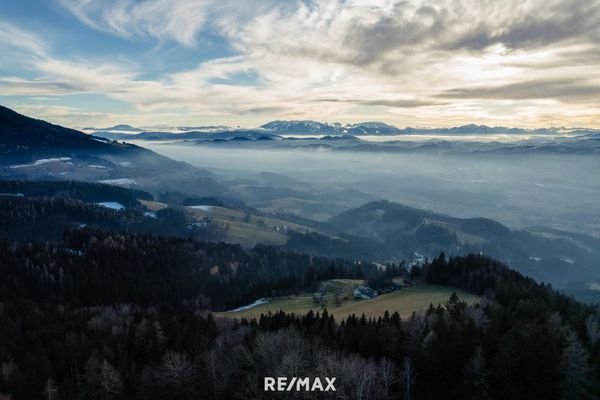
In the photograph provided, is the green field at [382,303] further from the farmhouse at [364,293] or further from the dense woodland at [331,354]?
the dense woodland at [331,354]

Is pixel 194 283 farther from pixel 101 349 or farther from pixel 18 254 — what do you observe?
pixel 101 349

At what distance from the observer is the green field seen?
103875 millimetres

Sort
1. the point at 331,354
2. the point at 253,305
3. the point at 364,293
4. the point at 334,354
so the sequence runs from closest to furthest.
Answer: the point at 334,354 < the point at 331,354 < the point at 364,293 < the point at 253,305

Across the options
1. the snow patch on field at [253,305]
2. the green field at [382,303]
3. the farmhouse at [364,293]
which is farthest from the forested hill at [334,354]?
the snow patch on field at [253,305]

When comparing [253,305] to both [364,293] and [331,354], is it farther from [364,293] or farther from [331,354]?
[331,354]

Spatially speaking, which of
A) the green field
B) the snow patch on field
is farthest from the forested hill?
the snow patch on field

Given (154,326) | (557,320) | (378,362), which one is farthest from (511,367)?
(154,326)

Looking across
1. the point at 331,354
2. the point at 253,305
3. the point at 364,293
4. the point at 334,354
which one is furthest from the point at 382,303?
the point at 334,354

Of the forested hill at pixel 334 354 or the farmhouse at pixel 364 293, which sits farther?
the farmhouse at pixel 364 293

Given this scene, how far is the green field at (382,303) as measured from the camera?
10388 centimetres

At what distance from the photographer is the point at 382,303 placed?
112062mm

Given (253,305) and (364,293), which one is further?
(253,305)

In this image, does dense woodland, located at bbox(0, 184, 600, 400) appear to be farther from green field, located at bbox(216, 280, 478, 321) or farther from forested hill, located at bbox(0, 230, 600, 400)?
green field, located at bbox(216, 280, 478, 321)

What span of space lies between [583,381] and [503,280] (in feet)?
228
